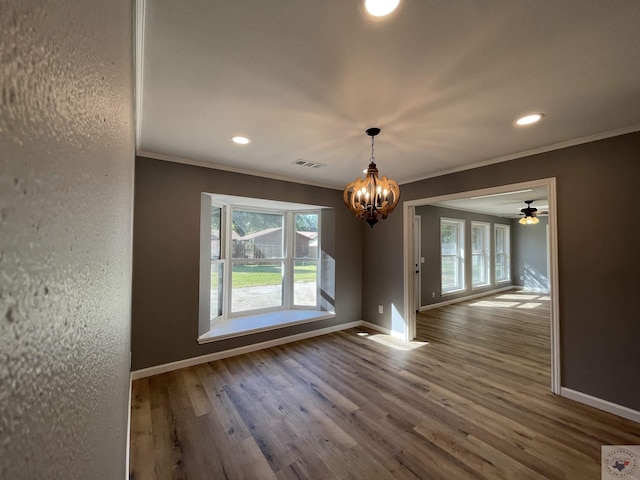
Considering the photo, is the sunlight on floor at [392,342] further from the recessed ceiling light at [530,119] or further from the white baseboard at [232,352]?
the recessed ceiling light at [530,119]

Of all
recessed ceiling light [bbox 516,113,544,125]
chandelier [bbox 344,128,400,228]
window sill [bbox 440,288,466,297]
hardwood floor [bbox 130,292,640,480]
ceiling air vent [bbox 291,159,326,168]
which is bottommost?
hardwood floor [bbox 130,292,640,480]

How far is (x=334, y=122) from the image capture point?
2.10 meters

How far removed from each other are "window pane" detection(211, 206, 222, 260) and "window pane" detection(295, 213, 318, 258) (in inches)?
48.0

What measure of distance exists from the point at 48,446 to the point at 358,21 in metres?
1.55

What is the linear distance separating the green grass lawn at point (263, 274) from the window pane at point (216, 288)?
67 millimetres

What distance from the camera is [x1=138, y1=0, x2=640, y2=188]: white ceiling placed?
118 cm

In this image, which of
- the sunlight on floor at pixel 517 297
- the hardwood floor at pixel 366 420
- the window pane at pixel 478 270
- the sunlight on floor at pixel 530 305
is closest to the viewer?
the hardwood floor at pixel 366 420

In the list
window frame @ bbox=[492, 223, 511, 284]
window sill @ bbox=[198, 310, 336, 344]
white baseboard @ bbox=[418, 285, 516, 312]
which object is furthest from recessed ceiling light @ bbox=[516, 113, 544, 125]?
window frame @ bbox=[492, 223, 511, 284]

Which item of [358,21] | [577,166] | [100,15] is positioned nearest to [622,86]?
[577,166]

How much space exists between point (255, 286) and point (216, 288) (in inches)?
24.3

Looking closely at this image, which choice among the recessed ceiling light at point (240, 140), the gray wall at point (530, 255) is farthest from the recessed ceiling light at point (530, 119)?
the gray wall at point (530, 255)

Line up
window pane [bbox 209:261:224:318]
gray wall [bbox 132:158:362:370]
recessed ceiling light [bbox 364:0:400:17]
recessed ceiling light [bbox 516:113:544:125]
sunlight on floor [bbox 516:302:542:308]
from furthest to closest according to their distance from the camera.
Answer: sunlight on floor [bbox 516:302:542:308]
window pane [bbox 209:261:224:318]
gray wall [bbox 132:158:362:370]
recessed ceiling light [bbox 516:113:544:125]
recessed ceiling light [bbox 364:0:400:17]

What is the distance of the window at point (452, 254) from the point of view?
20.9 feet

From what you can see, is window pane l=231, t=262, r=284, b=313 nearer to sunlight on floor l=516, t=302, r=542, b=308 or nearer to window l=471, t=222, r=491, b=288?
sunlight on floor l=516, t=302, r=542, b=308
